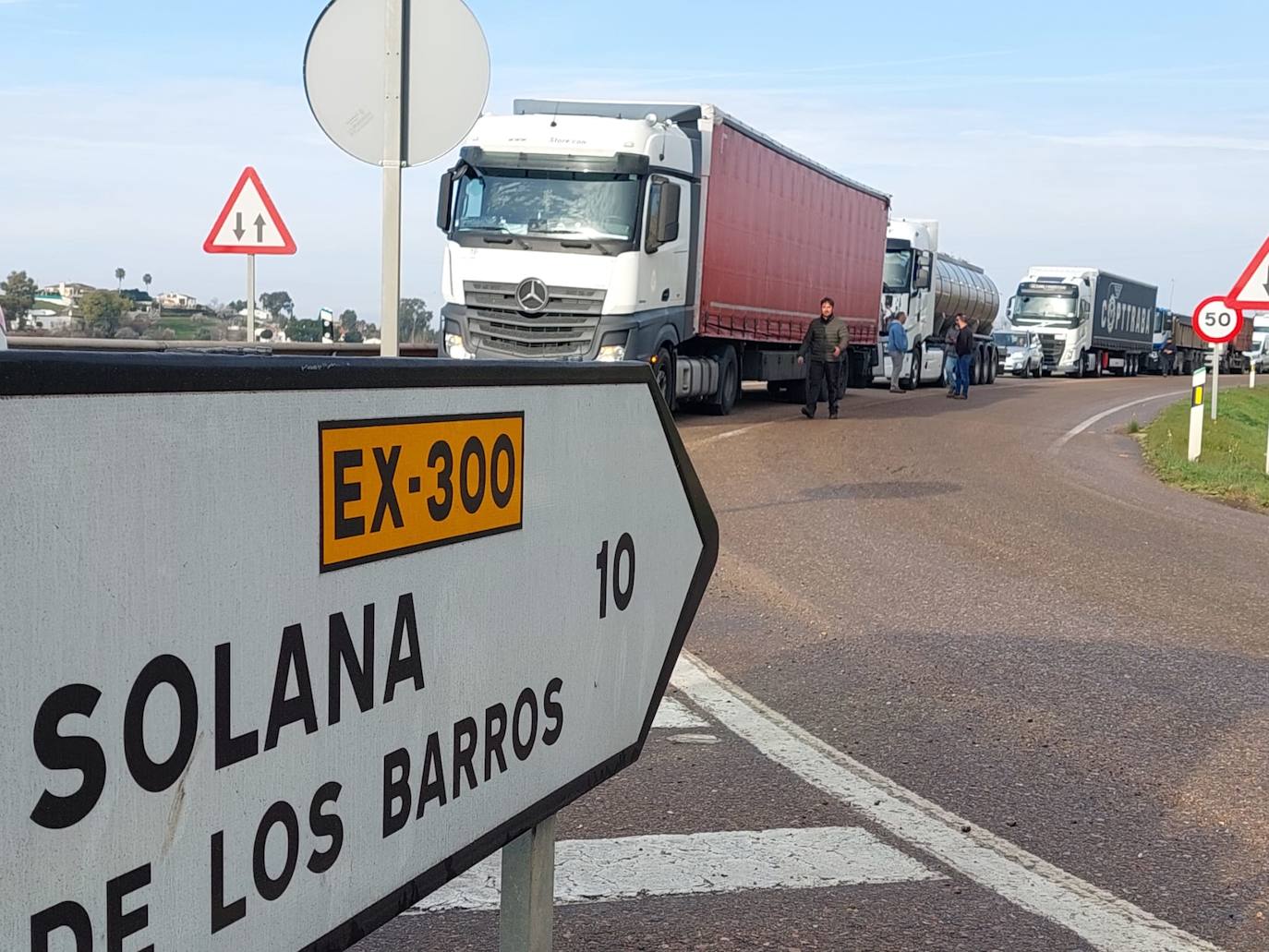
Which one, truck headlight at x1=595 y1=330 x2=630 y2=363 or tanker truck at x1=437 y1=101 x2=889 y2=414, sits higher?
tanker truck at x1=437 y1=101 x2=889 y2=414

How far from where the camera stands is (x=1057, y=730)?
18.2ft

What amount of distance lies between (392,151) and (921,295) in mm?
29852

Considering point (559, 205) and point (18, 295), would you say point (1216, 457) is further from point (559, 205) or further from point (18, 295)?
point (18, 295)

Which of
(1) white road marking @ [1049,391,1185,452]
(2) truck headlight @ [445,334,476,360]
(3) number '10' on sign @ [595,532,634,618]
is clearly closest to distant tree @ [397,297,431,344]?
(2) truck headlight @ [445,334,476,360]

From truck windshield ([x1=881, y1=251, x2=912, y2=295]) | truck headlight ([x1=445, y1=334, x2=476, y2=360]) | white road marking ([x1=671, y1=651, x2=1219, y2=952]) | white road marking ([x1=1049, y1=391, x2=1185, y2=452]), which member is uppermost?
truck windshield ([x1=881, y1=251, x2=912, y2=295])

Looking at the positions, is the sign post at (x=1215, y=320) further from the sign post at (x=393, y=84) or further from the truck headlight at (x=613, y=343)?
the sign post at (x=393, y=84)

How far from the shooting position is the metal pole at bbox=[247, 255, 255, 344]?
474 inches

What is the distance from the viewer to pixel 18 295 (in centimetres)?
1727

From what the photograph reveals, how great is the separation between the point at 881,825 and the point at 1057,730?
145 centimetres

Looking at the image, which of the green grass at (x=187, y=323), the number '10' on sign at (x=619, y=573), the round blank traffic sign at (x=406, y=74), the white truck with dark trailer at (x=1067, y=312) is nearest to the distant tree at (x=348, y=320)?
the green grass at (x=187, y=323)

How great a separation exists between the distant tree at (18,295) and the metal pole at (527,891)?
50.6 feet

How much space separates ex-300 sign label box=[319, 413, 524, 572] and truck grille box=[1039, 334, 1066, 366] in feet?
171

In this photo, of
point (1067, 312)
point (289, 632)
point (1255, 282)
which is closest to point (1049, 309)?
point (1067, 312)

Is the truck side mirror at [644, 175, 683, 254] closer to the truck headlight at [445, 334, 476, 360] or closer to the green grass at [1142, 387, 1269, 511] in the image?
the truck headlight at [445, 334, 476, 360]
